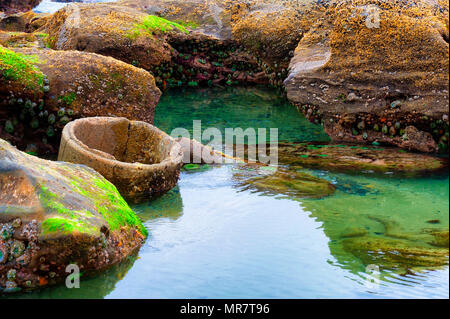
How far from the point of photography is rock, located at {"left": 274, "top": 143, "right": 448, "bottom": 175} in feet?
23.7

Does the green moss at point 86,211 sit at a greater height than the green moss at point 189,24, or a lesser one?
lesser

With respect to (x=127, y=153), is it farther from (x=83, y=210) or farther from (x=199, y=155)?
(x=83, y=210)

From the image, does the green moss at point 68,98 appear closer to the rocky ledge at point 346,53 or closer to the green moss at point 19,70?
the green moss at point 19,70

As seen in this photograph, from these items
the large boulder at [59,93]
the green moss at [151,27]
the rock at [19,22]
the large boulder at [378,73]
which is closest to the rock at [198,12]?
the green moss at [151,27]

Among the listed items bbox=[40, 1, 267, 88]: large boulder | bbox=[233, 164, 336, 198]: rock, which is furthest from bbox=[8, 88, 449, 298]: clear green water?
bbox=[40, 1, 267, 88]: large boulder

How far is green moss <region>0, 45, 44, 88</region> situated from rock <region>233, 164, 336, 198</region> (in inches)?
127

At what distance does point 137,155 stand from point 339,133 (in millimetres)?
3704

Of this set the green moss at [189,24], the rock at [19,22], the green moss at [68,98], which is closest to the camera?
the green moss at [68,98]

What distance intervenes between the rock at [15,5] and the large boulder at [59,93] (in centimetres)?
1536

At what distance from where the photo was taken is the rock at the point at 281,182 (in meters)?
6.45
